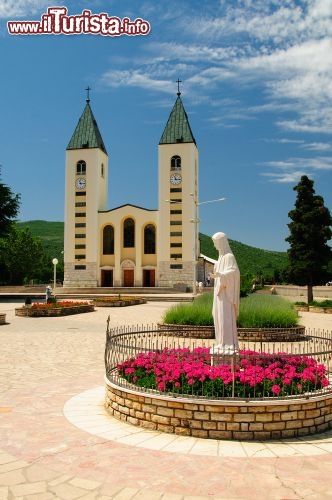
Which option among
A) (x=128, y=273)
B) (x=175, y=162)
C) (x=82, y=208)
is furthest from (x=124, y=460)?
(x=82, y=208)

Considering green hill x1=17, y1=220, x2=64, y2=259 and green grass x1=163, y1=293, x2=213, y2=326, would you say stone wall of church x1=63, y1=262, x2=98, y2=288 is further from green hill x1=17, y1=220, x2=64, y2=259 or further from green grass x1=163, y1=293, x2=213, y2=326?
green hill x1=17, y1=220, x2=64, y2=259

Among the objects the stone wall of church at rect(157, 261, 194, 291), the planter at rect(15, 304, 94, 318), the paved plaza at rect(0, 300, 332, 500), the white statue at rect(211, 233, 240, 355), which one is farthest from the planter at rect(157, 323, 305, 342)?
the stone wall of church at rect(157, 261, 194, 291)

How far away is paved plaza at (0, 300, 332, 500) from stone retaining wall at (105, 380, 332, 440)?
0.16 meters

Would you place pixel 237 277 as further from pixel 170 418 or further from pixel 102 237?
pixel 102 237

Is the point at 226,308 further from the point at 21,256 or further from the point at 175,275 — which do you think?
the point at 21,256

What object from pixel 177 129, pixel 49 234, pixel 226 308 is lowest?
pixel 226 308

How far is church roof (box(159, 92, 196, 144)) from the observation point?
197 ft

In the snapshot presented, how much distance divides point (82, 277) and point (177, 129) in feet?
74.3

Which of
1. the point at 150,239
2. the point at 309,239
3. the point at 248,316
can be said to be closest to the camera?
the point at 248,316

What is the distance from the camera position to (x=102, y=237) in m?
62.0

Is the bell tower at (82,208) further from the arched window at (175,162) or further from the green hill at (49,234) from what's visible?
the green hill at (49,234)

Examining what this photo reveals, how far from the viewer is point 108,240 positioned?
6197 cm

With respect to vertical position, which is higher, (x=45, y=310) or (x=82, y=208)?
(x=82, y=208)

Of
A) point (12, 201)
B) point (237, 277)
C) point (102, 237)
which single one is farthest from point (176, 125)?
point (237, 277)
